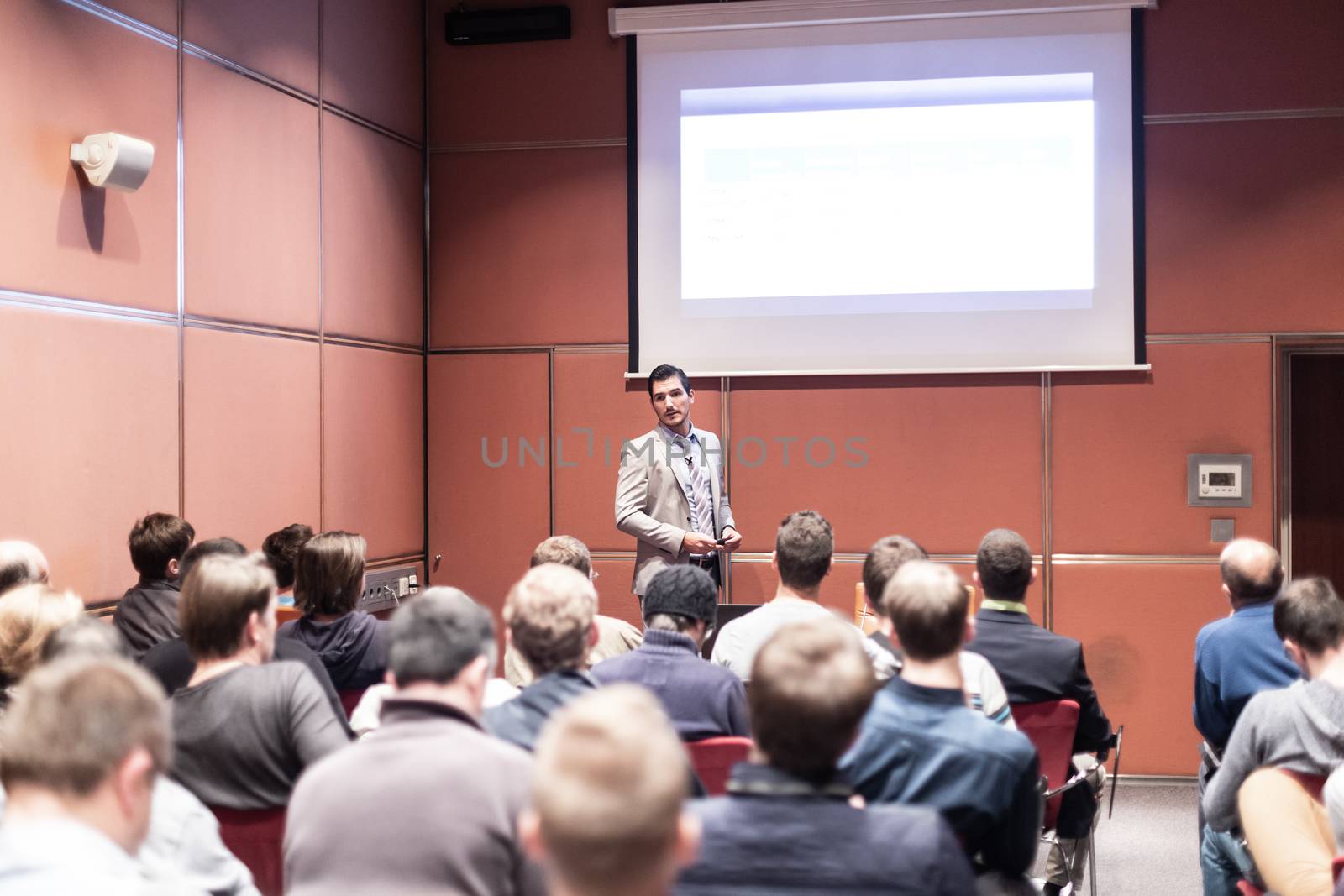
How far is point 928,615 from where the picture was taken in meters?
2.06

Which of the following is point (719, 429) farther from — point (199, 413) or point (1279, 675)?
point (1279, 675)

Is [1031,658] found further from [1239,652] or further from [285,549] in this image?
[285,549]

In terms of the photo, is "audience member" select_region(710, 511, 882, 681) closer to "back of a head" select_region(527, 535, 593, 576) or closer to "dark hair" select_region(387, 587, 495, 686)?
"back of a head" select_region(527, 535, 593, 576)

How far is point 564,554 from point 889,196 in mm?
2871

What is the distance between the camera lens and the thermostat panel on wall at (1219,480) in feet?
17.7

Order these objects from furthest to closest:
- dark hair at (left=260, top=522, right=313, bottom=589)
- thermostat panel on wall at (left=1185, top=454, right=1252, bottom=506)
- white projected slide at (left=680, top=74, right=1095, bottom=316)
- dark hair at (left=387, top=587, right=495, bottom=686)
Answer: white projected slide at (left=680, top=74, right=1095, bottom=316) < thermostat panel on wall at (left=1185, top=454, right=1252, bottom=506) < dark hair at (left=260, top=522, right=313, bottom=589) < dark hair at (left=387, top=587, right=495, bottom=686)

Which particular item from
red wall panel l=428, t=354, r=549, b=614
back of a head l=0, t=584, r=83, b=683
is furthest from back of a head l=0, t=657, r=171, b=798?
red wall panel l=428, t=354, r=549, b=614

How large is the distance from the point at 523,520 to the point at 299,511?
134cm

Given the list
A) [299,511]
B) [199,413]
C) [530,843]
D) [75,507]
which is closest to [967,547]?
[299,511]

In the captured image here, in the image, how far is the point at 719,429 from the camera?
5.82 metres

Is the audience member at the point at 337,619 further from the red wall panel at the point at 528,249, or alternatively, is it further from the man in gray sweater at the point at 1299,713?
the red wall panel at the point at 528,249

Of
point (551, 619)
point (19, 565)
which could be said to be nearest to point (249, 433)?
point (19, 565)

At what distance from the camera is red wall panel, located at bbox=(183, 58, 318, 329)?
440cm

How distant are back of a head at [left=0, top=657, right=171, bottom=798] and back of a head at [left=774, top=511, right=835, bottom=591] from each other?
2.21 meters
